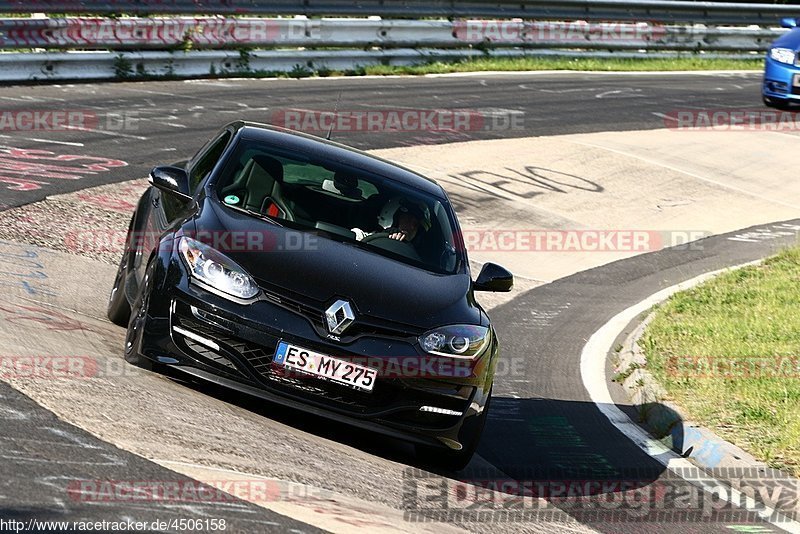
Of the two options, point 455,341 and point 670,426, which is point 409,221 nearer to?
point 455,341

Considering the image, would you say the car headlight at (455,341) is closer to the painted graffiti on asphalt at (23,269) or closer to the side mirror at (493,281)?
the side mirror at (493,281)

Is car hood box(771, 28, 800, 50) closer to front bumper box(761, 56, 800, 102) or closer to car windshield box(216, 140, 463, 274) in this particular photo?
front bumper box(761, 56, 800, 102)

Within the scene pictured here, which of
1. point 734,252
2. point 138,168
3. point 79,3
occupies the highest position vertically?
point 79,3

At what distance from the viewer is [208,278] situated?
6.30 meters

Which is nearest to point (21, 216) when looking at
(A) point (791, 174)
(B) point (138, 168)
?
(B) point (138, 168)

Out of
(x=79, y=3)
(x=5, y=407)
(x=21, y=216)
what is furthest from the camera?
(x=79, y=3)

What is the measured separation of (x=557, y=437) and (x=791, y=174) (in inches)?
473

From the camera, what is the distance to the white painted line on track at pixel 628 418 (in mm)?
7004

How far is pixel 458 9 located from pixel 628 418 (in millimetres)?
16505

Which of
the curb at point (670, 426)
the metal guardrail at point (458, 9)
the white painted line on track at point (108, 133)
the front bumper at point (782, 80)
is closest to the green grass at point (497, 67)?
the metal guardrail at point (458, 9)

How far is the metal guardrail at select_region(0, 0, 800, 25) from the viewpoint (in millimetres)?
18625

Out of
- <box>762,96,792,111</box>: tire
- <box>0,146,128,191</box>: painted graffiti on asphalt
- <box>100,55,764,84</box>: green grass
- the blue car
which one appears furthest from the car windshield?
<box>762,96,792,111</box>: tire

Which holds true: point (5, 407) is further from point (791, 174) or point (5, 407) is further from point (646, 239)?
point (791, 174)

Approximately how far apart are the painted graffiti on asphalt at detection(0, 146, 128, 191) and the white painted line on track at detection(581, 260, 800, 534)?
5.44m
